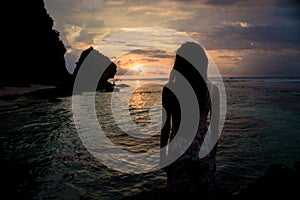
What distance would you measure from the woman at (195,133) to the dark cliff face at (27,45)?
42986 millimetres

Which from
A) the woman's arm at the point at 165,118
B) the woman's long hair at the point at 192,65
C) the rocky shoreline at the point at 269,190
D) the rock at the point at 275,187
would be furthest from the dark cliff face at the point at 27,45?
the woman's long hair at the point at 192,65

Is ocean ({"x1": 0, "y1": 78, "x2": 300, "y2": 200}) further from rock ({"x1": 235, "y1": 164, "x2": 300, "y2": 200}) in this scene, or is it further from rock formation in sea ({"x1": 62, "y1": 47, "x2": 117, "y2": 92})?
rock formation in sea ({"x1": 62, "y1": 47, "x2": 117, "y2": 92})

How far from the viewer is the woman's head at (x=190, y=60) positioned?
270 centimetres

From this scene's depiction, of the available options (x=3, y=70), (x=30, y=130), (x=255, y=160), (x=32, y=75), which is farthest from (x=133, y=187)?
(x=32, y=75)

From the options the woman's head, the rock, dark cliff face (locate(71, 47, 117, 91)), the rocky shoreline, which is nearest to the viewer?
the woman's head

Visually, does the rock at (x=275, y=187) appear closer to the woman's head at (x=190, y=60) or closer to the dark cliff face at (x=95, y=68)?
the woman's head at (x=190, y=60)

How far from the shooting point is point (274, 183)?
17.0 feet

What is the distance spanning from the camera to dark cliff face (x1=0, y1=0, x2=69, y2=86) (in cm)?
4019

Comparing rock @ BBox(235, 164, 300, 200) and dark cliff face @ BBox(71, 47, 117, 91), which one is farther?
dark cliff face @ BBox(71, 47, 117, 91)

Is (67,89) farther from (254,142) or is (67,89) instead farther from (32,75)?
(254,142)

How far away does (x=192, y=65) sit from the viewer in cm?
270

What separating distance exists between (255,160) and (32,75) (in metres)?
56.8

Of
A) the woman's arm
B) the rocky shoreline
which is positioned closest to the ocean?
the rocky shoreline

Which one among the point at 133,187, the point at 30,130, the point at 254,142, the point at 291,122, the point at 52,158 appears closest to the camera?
the point at 133,187
